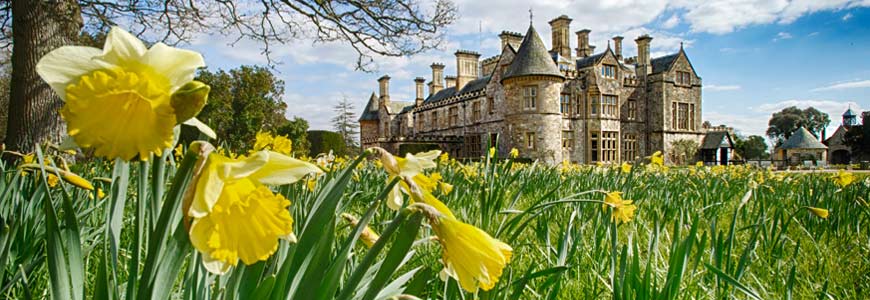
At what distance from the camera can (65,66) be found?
1.56ft

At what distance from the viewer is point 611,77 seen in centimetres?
2366

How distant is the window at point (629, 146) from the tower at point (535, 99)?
19.3ft

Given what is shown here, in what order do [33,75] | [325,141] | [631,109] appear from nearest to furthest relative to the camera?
1. [33,75]
2. [325,141]
3. [631,109]

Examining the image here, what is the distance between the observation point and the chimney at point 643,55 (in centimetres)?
2545

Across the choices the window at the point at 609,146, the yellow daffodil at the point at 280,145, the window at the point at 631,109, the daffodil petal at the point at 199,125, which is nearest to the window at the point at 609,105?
the window at the point at 609,146

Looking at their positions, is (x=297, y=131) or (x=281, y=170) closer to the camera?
(x=281, y=170)

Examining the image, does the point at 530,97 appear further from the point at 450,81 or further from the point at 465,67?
the point at 450,81

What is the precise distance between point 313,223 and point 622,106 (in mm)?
25783

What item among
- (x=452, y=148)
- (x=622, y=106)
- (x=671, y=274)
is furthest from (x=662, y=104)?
(x=671, y=274)

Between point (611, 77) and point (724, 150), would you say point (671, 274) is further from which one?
point (724, 150)

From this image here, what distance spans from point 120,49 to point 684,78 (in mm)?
29288

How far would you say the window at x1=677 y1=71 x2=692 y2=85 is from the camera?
84.5ft

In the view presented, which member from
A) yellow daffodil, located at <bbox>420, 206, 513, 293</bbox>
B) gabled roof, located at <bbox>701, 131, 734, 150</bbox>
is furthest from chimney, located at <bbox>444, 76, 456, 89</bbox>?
yellow daffodil, located at <bbox>420, 206, 513, 293</bbox>

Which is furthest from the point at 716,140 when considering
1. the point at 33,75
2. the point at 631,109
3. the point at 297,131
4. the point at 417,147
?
the point at 33,75
